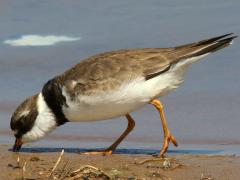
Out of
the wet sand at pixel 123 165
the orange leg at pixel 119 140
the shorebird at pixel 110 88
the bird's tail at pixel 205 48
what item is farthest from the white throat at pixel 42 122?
the bird's tail at pixel 205 48

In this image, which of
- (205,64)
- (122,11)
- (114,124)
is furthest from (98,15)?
(114,124)

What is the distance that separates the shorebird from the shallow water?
17.8 inches

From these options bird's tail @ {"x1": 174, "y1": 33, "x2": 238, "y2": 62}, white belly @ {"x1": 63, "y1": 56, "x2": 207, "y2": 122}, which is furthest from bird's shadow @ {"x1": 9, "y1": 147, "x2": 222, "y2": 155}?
bird's tail @ {"x1": 174, "y1": 33, "x2": 238, "y2": 62}

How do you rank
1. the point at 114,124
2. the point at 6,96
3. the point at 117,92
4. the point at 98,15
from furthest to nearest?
the point at 98,15
the point at 6,96
the point at 114,124
the point at 117,92

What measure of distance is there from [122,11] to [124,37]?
3.85ft

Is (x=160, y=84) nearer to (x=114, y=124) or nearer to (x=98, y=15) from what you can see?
(x=114, y=124)

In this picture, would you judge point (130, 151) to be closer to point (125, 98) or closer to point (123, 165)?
point (125, 98)

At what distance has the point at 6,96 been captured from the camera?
11680mm

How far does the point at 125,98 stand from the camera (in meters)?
9.39

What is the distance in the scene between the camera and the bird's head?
388 inches

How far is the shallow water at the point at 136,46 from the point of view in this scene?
10430 mm

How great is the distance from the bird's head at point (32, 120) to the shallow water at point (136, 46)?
1.02ft

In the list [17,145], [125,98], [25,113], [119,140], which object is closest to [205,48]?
[125,98]

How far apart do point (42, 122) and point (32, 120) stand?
119mm
